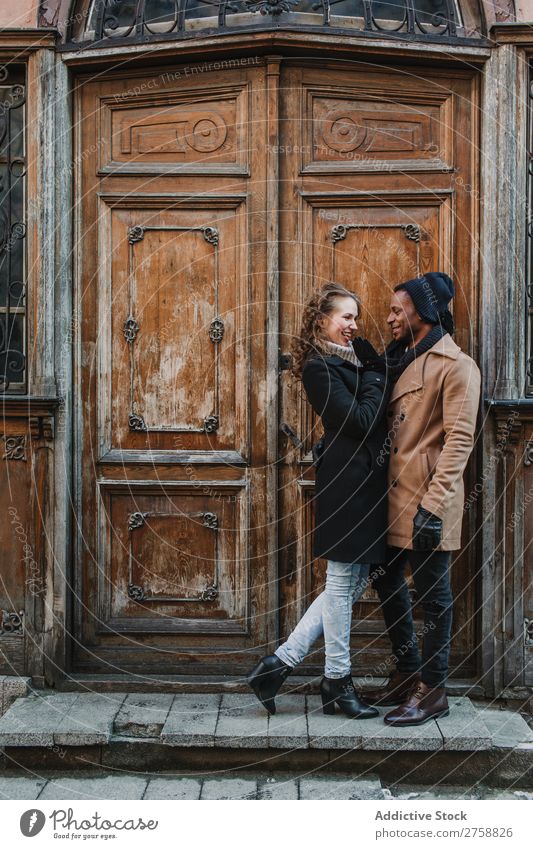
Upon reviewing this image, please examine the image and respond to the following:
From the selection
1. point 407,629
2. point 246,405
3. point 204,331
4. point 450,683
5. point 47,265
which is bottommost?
point 450,683

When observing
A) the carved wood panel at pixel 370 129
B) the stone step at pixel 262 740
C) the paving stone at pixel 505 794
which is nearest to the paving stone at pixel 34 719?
the stone step at pixel 262 740

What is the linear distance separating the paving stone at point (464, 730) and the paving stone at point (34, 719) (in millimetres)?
1823

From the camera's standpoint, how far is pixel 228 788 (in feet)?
14.2

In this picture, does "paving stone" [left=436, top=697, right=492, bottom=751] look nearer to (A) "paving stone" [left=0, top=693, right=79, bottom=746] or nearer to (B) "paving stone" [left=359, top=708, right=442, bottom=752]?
(B) "paving stone" [left=359, top=708, right=442, bottom=752]

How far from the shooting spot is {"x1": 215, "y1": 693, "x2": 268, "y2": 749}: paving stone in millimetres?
4461

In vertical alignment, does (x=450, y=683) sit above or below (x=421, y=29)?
below

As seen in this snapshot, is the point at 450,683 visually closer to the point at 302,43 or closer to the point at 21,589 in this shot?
the point at 21,589

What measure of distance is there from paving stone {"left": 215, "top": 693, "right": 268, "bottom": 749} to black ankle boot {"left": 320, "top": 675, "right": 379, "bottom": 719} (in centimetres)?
34

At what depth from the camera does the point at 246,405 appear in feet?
16.9

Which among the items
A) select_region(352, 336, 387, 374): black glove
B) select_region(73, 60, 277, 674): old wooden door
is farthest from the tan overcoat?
select_region(73, 60, 277, 674): old wooden door

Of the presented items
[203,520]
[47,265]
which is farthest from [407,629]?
[47,265]

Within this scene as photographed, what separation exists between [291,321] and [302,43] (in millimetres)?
1410

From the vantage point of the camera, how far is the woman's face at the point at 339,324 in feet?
15.1
